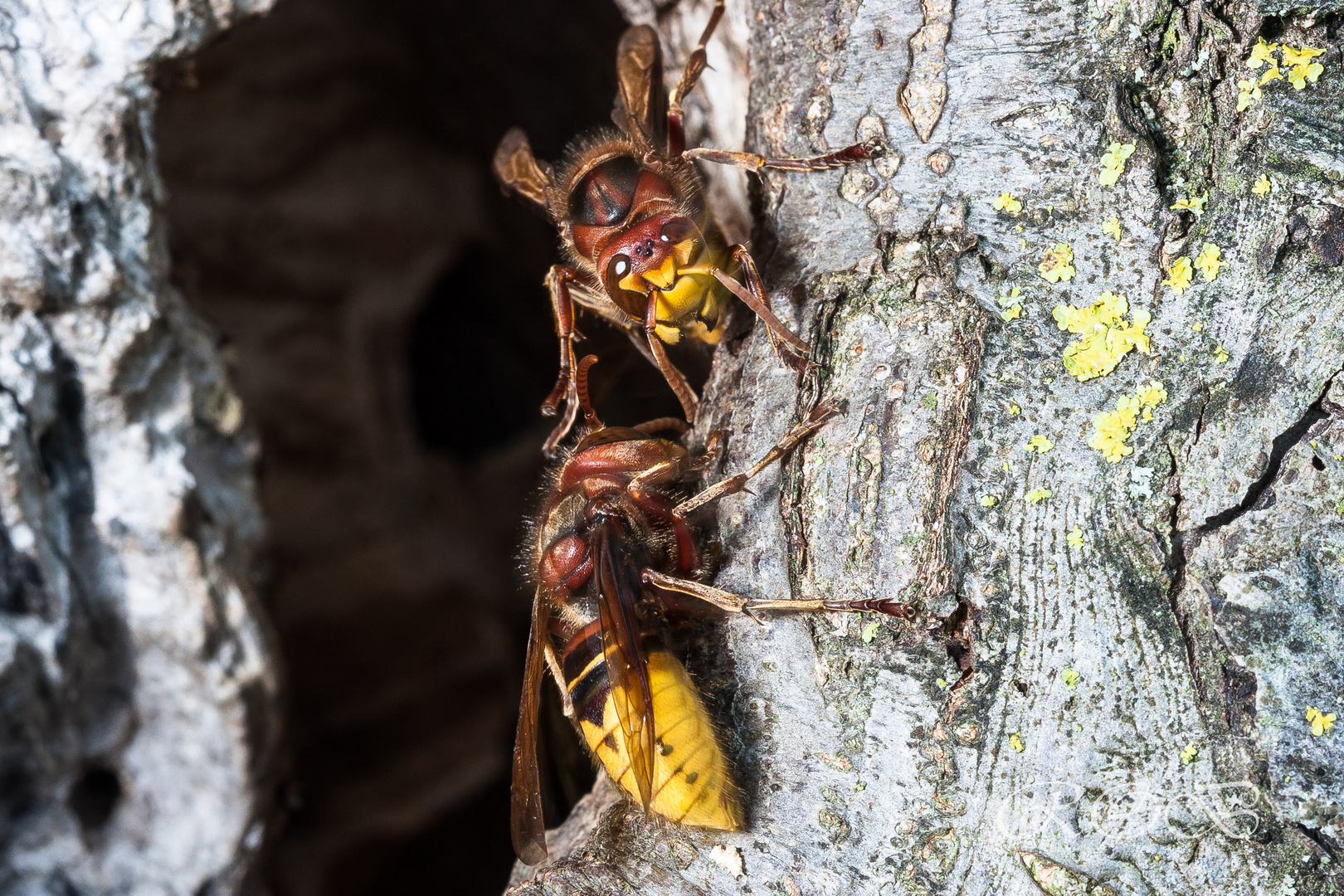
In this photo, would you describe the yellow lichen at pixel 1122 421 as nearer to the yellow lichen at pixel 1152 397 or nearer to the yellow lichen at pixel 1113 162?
the yellow lichen at pixel 1152 397

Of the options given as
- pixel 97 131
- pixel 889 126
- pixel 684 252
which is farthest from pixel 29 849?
pixel 889 126

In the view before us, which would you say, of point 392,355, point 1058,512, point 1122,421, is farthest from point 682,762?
point 392,355

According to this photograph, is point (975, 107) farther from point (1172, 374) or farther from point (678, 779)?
point (678, 779)

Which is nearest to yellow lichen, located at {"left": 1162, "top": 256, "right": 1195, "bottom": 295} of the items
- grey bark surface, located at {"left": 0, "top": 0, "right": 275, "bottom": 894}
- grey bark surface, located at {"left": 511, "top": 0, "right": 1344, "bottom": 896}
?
grey bark surface, located at {"left": 511, "top": 0, "right": 1344, "bottom": 896}

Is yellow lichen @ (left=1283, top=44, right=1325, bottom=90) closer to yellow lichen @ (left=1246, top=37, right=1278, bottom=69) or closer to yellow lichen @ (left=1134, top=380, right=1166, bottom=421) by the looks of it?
yellow lichen @ (left=1246, top=37, right=1278, bottom=69)

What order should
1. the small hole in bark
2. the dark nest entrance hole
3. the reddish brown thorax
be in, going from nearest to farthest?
the reddish brown thorax → the small hole in bark → the dark nest entrance hole

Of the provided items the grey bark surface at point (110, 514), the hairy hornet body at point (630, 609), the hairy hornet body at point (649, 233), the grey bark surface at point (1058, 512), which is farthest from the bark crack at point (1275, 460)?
the grey bark surface at point (110, 514)
